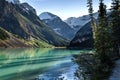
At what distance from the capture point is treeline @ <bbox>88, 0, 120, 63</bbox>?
5844 cm

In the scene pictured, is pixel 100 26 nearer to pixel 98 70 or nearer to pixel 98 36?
pixel 98 36

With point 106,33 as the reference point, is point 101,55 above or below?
below

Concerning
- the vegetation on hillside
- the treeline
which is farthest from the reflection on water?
the treeline

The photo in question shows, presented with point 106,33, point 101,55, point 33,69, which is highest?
point 106,33

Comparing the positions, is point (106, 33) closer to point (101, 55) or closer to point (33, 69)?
point (101, 55)

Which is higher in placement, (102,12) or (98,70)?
(102,12)

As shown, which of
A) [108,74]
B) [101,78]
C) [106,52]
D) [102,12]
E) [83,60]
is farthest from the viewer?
[102,12]

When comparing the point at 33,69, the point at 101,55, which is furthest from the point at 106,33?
the point at 33,69

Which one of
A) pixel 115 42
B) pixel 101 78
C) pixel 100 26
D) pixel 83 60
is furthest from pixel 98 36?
pixel 115 42

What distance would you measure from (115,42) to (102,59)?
24.4m

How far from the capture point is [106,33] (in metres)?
59.3

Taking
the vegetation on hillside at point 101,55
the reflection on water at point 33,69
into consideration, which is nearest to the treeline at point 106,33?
the vegetation on hillside at point 101,55

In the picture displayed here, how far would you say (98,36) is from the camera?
58.5 metres

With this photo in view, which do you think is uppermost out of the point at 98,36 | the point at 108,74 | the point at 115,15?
the point at 115,15
